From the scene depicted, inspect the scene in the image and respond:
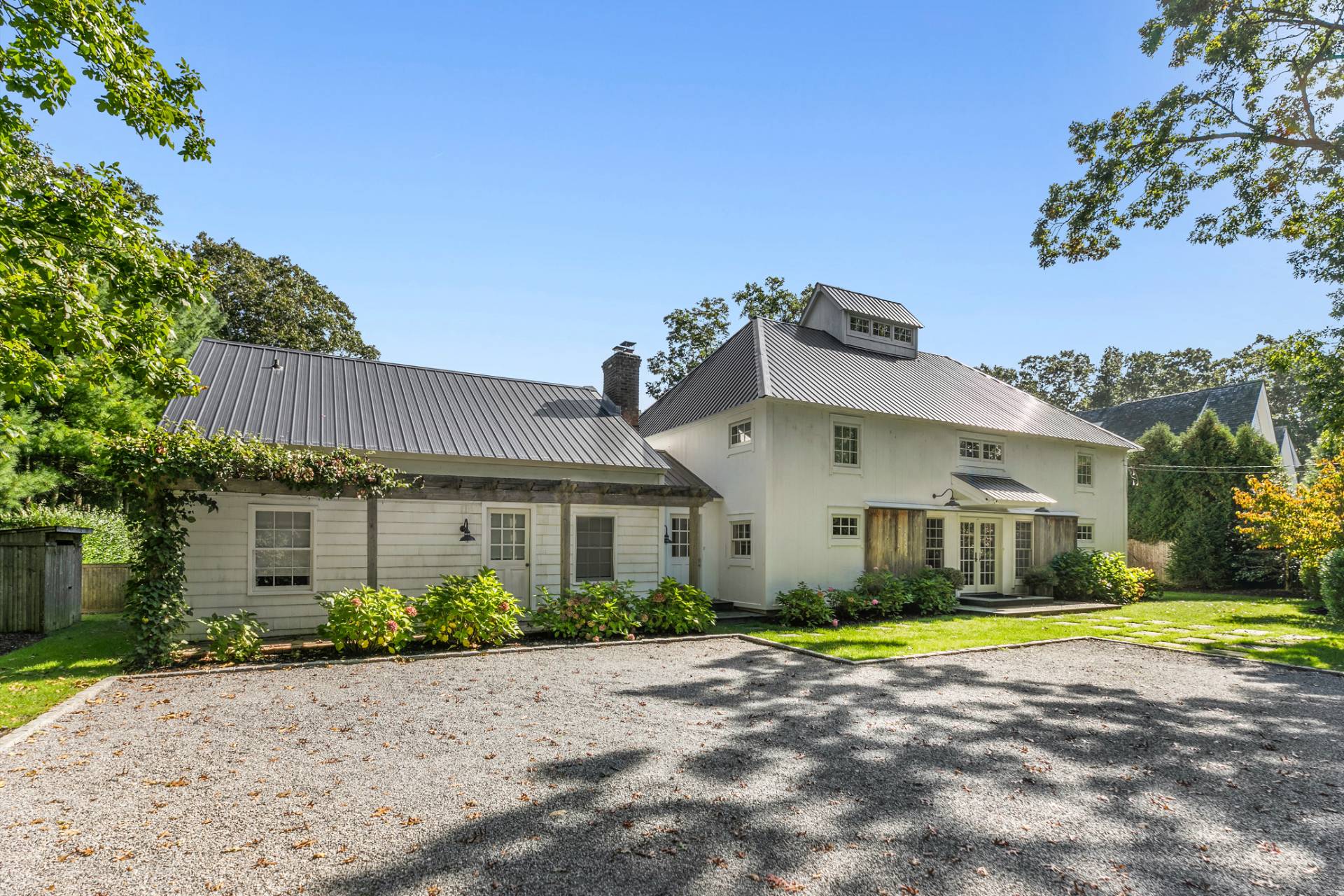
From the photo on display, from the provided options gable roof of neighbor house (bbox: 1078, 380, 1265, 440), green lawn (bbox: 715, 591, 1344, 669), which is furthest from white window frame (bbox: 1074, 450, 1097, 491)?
gable roof of neighbor house (bbox: 1078, 380, 1265, 440)

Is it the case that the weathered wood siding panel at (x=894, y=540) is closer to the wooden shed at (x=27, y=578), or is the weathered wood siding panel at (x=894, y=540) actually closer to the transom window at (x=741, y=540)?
the transom window at (x=741, y=540)

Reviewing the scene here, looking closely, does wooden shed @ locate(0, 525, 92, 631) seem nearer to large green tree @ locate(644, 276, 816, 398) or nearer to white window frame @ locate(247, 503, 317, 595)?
white window frame @ locate(247, 503, 317, 595)

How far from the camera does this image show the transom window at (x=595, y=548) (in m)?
13.8

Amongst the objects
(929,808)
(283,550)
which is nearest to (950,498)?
(929,808)

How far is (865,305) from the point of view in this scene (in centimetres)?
1931

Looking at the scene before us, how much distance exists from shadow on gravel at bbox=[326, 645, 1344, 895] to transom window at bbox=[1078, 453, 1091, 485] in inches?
548

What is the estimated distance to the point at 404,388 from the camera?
14555 mm

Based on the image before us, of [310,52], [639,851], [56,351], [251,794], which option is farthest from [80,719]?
[310,52]

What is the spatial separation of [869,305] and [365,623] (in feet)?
51.0

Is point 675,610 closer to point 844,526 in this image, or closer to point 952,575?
point 844,526

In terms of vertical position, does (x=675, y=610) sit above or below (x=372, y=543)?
below

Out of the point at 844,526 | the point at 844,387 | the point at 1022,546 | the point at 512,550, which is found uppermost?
the point at 844,387

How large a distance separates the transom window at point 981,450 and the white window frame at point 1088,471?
10.6 feet

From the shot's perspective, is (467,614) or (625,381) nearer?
(467,614)
